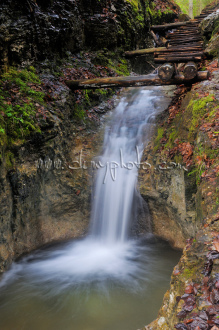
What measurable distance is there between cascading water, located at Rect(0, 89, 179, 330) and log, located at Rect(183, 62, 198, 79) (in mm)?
2120

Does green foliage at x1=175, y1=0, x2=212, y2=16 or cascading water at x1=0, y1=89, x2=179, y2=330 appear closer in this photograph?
cascading water at x1=0, y1=89, x2=179, y2=330

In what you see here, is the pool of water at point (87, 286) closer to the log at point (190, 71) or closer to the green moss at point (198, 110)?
the green moss at point (198, 110)

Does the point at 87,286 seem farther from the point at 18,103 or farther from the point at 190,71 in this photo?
the point at 190,71

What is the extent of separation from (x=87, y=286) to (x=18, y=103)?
4.51m

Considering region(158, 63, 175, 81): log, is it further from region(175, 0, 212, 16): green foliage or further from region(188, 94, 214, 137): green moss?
region(175, 0, 212, 16): green foliage

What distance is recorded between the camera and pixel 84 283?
15.7ft

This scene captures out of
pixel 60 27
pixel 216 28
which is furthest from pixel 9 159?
pixel 216 28

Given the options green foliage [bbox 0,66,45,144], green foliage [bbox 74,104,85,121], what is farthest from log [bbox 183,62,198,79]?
green foliage [bbox 0,66,45,144]

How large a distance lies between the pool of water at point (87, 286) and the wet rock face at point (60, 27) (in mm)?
5310

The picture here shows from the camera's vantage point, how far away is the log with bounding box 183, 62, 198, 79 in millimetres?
5970

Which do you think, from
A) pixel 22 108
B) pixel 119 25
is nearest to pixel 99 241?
pixel 22 108

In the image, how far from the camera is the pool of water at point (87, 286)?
3.82 meters

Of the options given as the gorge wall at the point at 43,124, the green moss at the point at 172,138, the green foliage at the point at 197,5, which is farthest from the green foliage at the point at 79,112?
the green foliage at the point at 197,5

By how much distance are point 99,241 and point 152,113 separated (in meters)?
4.75
